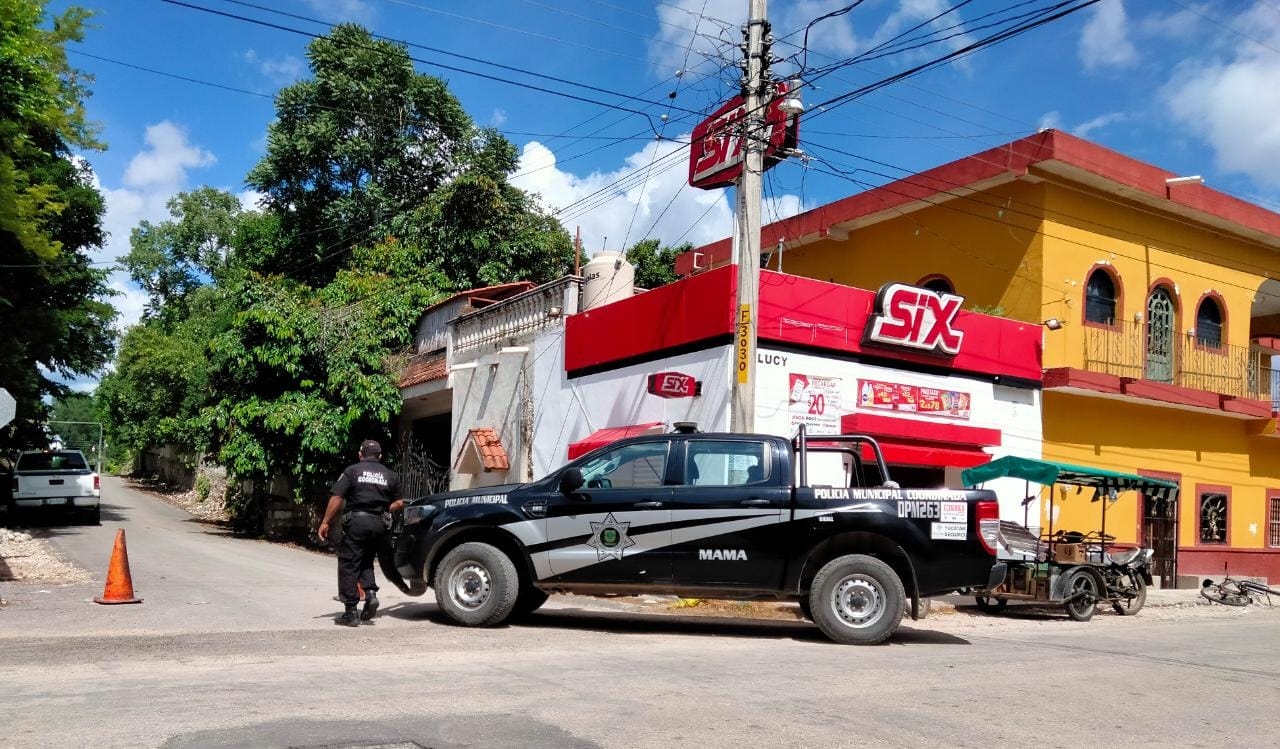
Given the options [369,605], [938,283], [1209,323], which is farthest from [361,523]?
[1209,323]

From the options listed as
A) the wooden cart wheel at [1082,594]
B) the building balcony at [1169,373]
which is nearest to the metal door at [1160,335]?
the building balcony at [1169,373]

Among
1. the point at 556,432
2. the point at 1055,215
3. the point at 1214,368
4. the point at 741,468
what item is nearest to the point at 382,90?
the point at 556,432

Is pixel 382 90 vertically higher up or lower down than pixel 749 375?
higher up

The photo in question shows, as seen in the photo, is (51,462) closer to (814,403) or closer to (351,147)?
(351,147)

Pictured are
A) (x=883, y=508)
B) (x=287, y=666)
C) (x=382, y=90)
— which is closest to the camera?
(x=287, y=666)

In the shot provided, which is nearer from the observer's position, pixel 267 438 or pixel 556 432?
pixel 556 432

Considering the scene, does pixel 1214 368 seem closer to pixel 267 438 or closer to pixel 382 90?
pixel 267 438

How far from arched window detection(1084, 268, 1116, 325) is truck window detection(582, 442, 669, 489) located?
1303 centimetres

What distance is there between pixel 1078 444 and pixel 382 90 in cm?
2610

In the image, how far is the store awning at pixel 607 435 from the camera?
1500 centimetres

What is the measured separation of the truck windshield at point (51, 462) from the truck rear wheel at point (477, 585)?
18.7 m

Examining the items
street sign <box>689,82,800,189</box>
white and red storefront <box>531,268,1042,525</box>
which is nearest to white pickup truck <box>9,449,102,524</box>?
white and red storefront <box>531,268,1042,525</box>

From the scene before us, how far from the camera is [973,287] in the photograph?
64.2ft

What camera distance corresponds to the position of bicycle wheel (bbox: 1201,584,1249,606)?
1761cm
